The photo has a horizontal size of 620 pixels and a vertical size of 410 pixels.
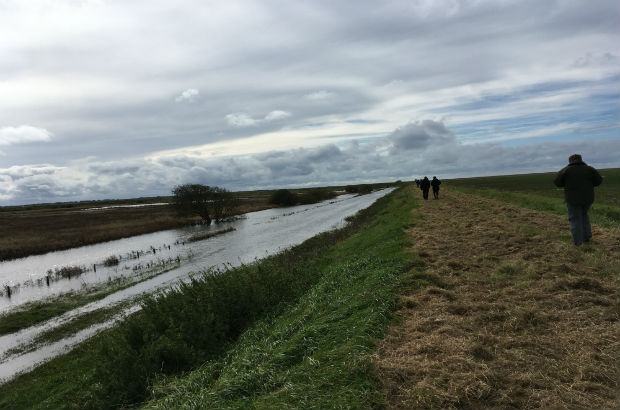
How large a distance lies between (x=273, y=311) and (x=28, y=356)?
402 inches

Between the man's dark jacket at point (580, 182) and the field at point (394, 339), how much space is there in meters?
1.33

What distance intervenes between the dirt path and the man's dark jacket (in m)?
1.32

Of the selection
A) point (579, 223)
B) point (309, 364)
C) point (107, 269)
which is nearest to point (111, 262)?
point (107, 269)

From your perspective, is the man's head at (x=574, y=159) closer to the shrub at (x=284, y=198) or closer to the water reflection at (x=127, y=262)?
the water reflection at (x=127, y=262)

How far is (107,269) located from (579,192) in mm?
30106

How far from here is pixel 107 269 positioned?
2680cm

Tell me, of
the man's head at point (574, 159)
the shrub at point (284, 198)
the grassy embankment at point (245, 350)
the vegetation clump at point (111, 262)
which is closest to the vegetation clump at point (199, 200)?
the shrub at point (284, 198)

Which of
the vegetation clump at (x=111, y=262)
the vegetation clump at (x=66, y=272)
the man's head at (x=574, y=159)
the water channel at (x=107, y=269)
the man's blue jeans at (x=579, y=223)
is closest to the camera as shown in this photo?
the man's blue jeans at (x=579, y=223)

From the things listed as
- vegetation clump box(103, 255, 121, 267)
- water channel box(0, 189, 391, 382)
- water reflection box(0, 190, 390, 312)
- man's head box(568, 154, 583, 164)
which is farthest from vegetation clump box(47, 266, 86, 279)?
man's head box(568, 154, 583, 164)

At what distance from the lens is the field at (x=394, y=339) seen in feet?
13.4

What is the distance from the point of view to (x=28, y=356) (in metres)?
12.9

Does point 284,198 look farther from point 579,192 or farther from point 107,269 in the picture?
point 579,192

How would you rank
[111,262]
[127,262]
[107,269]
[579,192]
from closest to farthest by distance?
[579,192], [107,269], [111,262], [127,262]

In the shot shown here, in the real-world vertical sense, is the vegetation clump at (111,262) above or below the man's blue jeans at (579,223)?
below
